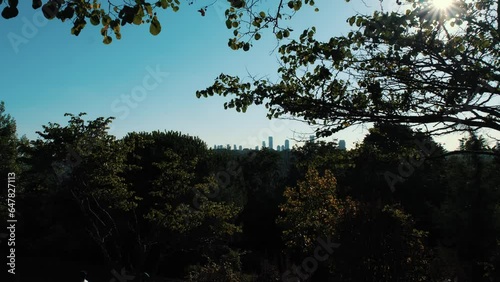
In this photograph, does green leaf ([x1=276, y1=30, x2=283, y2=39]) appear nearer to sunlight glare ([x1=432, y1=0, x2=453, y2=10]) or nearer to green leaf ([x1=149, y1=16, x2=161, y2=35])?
sunlight glare ([x1=432, y1=0, x2=453, y2=10])

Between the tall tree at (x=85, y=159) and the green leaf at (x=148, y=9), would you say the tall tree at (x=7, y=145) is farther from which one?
the green leaf at (x=148, y=9)

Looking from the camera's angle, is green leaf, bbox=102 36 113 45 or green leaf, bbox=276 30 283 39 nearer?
green leaf, bbox=102 36 113 45

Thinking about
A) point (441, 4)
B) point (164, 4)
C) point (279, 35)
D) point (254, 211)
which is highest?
point (441, 4)

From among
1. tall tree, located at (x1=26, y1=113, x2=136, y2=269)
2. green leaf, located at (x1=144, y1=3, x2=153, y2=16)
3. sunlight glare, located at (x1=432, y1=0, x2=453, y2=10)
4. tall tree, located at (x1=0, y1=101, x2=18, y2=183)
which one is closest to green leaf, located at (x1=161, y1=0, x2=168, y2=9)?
green leaf, located at (x1=144, y1=3, x2=153, y2=16)

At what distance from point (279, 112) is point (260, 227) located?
78.7 feet

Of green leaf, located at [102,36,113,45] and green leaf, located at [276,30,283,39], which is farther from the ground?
green leaf, located at [276,30,283,39]

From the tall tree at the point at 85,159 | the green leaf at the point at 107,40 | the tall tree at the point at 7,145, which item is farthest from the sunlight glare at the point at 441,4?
the tall tree at the point at 7,145

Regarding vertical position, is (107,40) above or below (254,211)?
above

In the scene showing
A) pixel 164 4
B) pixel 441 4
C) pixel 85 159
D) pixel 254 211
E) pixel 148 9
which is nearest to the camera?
pixel 148 9

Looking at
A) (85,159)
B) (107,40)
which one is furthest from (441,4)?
(85,159)

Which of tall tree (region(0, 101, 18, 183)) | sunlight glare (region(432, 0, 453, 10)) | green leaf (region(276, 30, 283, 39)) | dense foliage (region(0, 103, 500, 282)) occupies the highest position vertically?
tall tree (region(0, 101, 18, 183))

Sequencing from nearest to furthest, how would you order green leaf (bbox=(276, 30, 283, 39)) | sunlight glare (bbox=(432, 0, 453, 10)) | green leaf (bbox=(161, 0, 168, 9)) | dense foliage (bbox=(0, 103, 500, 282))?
1. green leaf (bbox=(161, 0, 168, 9))
2. sunlight glare (bbox=(432, 0, 453, 10))
3. green leaf (bbox=(276, 30, 283, 39))
4. dense foliage (bbox=(0, 103, 500, 282))

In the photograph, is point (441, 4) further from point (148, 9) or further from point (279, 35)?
point (148, 9)

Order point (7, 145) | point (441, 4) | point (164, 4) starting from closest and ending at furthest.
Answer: point (164, 4) → point (441, 4) → point (7, 145)
